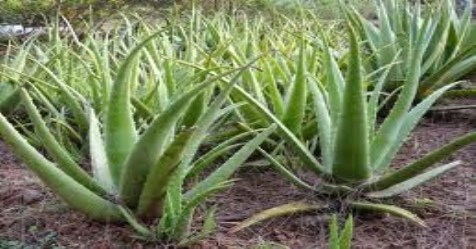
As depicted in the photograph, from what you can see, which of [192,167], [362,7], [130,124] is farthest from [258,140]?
[362,7]

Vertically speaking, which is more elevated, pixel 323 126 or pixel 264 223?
pixel 323 126

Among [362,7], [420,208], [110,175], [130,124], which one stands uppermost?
[362,7]

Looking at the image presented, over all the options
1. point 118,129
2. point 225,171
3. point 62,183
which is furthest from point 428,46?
point 62,183

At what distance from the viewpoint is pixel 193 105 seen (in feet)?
7.72

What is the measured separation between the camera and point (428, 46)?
3.18 m

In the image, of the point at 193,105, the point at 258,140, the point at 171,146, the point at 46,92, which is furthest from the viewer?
the point at 46,92

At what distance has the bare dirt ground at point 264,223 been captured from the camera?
173cm

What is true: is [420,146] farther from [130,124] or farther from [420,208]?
[130,124]

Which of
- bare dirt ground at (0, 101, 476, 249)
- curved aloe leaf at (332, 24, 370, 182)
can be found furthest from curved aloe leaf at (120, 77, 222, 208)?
curved aloe leaf at (332, 24, 370, 182)

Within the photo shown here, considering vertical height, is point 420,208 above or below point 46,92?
below

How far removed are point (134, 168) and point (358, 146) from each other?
60 centimetres

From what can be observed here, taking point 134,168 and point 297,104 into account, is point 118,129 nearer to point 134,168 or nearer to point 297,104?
point 134,168

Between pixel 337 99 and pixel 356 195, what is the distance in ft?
0.99

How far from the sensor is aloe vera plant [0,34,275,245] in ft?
5.17
